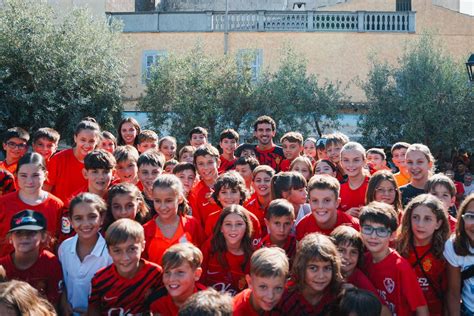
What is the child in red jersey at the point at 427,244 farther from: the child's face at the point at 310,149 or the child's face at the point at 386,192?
the child's face at the point at 310,149

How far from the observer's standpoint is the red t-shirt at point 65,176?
6231 mm

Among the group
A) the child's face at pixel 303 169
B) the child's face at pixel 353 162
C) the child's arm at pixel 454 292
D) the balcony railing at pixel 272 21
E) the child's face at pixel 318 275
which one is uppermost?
the balcony railing at pixel 272 21

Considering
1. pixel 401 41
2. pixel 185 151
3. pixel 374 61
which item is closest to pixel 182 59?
pixel 374 61

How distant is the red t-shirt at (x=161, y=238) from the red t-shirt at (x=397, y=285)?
5.52 feet

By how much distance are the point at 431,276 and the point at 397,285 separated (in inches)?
20.0

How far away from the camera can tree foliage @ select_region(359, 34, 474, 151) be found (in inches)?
→ 696

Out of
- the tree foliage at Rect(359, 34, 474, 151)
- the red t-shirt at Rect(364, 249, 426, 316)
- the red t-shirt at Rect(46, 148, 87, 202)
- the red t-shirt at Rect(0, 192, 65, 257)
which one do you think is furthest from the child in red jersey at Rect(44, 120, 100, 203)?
the tree foliage at Rect(359, 34, 474, 151)

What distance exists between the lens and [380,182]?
5.53m

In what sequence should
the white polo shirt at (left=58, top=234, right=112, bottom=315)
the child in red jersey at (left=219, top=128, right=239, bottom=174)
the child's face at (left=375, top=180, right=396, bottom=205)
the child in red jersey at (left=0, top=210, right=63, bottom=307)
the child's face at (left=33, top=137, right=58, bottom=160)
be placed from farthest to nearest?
the child in red jersey at (left=219, top=128, right=239, bottom=174) < the child's face at (left=33, top=137, right=58, bottom=160) < the child's face at (left=375, top=180, right=396, bottom=205) < the white polo shirt at (left=58, top=234, right=112, bottom=315) < the child in red jersey at (left=0, top=210, right=63, bottom=307)

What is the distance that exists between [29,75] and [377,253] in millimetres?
13397

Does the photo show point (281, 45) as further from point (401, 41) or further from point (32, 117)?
point (32, 117)

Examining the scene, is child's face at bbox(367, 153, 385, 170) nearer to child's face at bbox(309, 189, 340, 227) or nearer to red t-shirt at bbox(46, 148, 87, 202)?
child's face at bbox(309, 189, 340, 227)

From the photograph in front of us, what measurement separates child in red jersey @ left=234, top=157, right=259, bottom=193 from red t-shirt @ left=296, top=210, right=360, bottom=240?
5.78 feet

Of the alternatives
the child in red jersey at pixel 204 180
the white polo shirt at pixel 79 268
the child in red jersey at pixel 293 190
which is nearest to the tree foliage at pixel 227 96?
the child in red jersey at pixel 204 180
